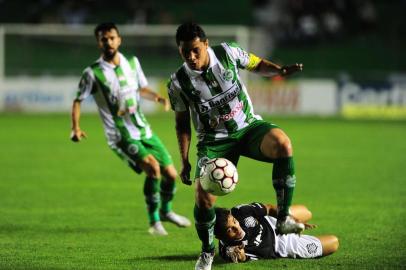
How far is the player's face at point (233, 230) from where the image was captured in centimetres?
773

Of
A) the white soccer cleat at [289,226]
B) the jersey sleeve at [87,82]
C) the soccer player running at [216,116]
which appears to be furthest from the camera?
the jersey sleeve at [87,82]

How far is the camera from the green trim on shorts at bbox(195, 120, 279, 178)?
7.52 meters

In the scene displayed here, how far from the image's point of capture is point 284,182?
726cm

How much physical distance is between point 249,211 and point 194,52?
170 cm

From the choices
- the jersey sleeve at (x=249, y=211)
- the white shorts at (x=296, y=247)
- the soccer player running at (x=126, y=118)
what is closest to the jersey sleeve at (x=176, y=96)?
the jersey sleeve at (x=249, y=211)

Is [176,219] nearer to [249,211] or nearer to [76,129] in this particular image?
[76,129]

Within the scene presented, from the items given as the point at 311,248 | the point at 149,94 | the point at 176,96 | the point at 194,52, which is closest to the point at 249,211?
the point at 311,248

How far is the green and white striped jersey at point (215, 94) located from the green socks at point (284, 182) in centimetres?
59

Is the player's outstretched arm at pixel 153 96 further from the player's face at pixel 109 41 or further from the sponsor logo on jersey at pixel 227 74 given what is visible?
the sponsor logo on jersey at pixel 227 74

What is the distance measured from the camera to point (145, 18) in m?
35.2

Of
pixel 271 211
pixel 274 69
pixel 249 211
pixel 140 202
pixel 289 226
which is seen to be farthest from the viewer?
pixel 140 202

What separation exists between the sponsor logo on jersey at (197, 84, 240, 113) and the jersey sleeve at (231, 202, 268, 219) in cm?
106

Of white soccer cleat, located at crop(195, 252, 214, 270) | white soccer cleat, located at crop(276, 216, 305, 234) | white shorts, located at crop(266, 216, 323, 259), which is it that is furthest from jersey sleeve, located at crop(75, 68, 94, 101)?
white soccer cleat, located at crop(276, 216, 305, 234)

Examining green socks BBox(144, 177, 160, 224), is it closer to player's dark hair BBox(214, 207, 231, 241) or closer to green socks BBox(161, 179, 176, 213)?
green socks BBox(161, 179, 176, 213)
